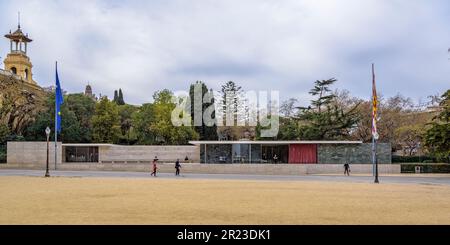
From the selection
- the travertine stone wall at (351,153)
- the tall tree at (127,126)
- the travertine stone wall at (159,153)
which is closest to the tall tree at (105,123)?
the tall tree at (127,126)

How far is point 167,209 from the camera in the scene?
1398 cm

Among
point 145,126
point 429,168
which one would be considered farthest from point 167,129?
point 429,168

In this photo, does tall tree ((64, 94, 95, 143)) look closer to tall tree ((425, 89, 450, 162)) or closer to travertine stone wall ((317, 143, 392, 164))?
travertine stone wall ((317, 143, 392, 164))

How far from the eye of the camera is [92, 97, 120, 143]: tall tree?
2250 inches

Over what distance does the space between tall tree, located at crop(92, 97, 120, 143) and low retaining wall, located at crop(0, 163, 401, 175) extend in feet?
45.4

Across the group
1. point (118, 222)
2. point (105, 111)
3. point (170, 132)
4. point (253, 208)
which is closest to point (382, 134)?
point (170, 132)

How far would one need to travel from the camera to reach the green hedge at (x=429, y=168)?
43.2 m

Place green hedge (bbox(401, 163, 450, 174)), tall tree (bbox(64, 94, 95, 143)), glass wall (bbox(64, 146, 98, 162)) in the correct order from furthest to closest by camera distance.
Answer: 1. tall tree (bbox(64, 94, 95, 143))
2. glass wall (bbox(64, 146, 98, 162))
3. green hedge (bbox(401, 163, 450, 174))

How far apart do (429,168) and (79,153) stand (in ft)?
114

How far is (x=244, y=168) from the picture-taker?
135 ft

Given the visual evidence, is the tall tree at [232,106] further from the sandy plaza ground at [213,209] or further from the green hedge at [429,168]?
→ the sandy plaza ground at [213,209]

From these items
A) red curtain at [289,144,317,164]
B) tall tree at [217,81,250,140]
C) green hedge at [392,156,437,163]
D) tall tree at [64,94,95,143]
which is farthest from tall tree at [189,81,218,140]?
green hedge at [392,156,437,163]
